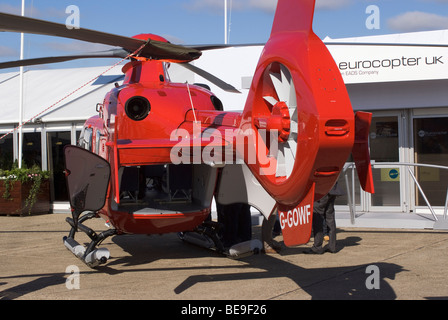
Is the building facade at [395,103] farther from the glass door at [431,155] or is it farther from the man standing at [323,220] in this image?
the man standing at [323,220]

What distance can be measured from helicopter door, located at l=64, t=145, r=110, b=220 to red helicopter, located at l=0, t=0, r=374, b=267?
0.05ft

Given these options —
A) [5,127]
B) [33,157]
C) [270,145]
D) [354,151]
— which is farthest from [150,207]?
[5,127]

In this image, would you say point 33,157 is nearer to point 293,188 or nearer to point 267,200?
point 267,200

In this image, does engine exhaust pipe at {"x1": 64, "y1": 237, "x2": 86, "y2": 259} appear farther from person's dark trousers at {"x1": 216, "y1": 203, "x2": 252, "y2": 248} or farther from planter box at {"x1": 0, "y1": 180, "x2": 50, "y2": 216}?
planter box at {"x1": 0, "y1": 180, "x2": 50, "y2": 216}

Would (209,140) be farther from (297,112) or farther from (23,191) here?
(23,191)

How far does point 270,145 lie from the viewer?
5.67 m

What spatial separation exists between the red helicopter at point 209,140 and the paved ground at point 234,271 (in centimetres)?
61

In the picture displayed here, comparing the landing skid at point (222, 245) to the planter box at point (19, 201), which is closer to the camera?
the landing skid at point (222, 245)

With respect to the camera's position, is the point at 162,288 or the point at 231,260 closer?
the point at 162,288

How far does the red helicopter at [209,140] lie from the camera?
484 centimetres

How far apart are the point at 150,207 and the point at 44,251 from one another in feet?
10.9

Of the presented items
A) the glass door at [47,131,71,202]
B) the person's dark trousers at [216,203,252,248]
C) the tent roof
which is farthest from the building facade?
the glass door at [47,131,71,202]

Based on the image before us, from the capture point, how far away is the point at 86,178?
8.30m

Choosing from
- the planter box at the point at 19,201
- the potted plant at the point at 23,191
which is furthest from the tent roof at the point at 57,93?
the planter box at the point at 19,201
